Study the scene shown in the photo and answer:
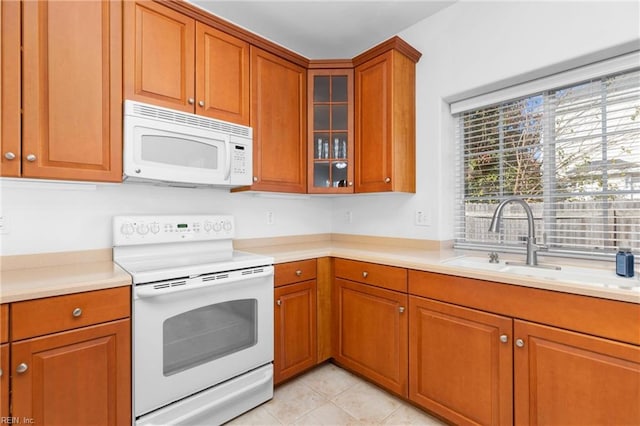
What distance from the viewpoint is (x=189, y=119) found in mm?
1780

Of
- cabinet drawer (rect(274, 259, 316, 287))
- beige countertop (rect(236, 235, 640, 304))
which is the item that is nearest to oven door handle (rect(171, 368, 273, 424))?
cabinet drawer (rect(274, 259, 316, 287))

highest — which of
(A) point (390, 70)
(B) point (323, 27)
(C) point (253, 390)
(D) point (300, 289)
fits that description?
(B) point (323, 27)

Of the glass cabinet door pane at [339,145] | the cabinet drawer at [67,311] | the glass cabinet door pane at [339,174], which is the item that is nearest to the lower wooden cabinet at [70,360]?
the cabinet drawer at [67,311]

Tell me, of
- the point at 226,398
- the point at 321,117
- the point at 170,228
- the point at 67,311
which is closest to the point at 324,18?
the point at 321,117

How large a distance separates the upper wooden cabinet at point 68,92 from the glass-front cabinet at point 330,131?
1.29m

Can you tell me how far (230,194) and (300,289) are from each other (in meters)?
0.88

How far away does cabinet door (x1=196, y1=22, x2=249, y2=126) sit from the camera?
1861 mm

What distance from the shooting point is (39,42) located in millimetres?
1390

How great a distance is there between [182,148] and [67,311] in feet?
3.13

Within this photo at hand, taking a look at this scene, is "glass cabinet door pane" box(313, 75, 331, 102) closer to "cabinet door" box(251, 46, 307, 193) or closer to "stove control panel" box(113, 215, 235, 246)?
"cabinet door" box(251, 46, 307, 193)

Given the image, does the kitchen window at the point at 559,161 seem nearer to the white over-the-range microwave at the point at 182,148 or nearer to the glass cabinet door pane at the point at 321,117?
the glass cabinet door pane at the point at 321,117

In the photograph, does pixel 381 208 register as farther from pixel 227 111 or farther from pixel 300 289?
pixel 227 111

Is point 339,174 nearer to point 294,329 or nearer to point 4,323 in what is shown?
point 294,329

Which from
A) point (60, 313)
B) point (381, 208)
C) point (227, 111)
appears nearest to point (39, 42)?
point (227, 111)
